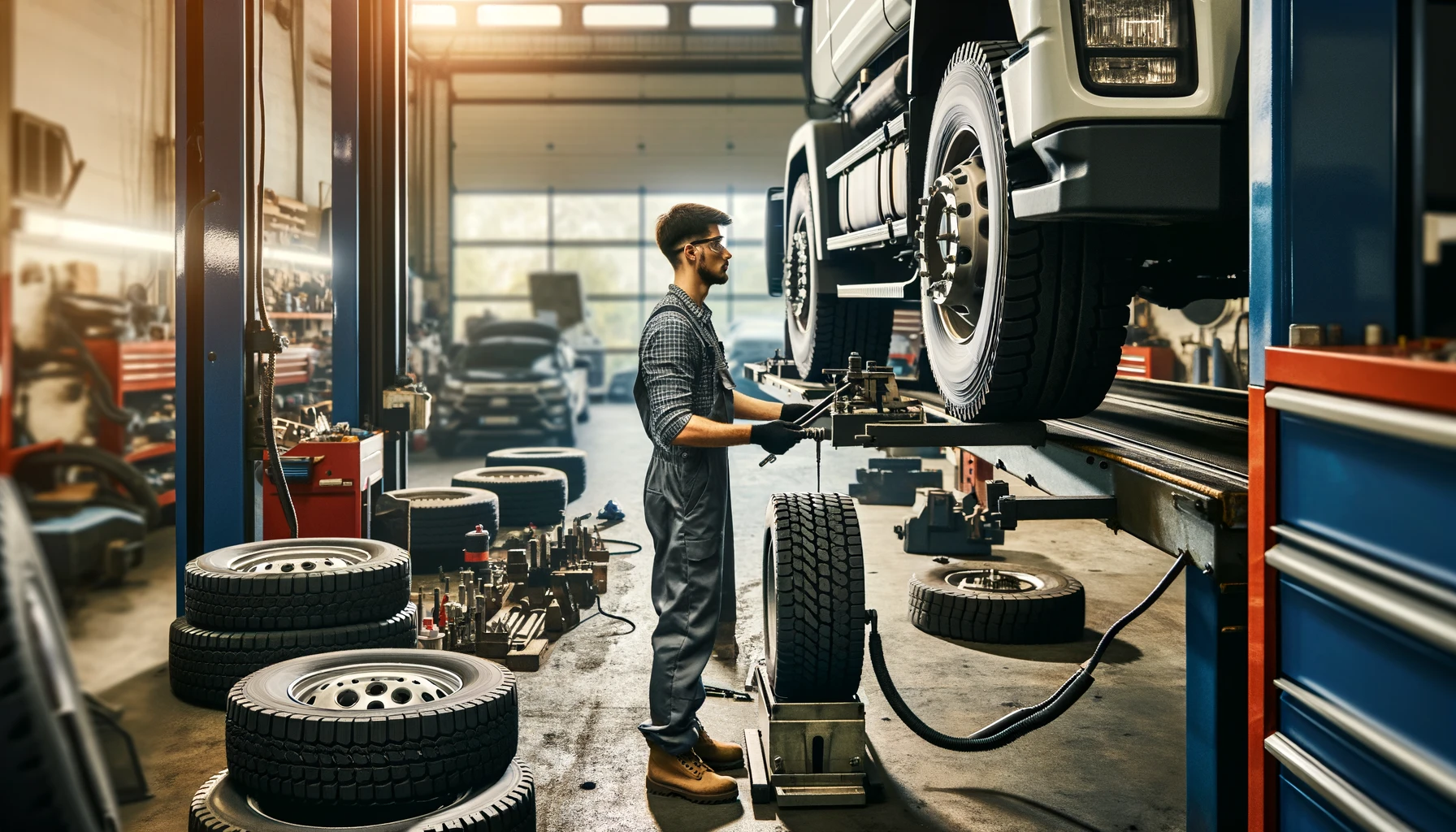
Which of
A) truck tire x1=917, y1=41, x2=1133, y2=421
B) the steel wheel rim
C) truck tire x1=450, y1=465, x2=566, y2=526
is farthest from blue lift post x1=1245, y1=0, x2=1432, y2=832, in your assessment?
the steel wheel rim

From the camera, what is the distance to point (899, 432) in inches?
113

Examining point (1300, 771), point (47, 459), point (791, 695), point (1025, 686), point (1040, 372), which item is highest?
point (1040, 372)

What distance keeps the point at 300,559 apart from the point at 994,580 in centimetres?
304

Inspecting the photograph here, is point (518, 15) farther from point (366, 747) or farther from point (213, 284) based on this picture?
point (366, 747)

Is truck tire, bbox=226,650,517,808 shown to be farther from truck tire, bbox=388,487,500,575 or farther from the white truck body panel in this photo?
truck tire, bbox=388,487,500,575

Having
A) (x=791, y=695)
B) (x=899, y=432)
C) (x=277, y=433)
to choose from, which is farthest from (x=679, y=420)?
(x=277, y=433)

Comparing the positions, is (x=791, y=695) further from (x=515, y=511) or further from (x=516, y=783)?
(x=515, y=511)

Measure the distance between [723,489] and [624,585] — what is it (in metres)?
2.79

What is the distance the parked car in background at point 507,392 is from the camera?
36.8ft

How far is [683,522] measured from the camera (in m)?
3.09

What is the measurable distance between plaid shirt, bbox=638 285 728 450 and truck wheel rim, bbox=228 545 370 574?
5.54 feet

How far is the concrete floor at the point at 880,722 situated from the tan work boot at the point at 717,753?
78mm

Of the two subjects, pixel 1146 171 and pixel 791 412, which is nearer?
pixel 1146 171

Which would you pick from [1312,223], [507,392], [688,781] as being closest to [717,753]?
[688,781]
